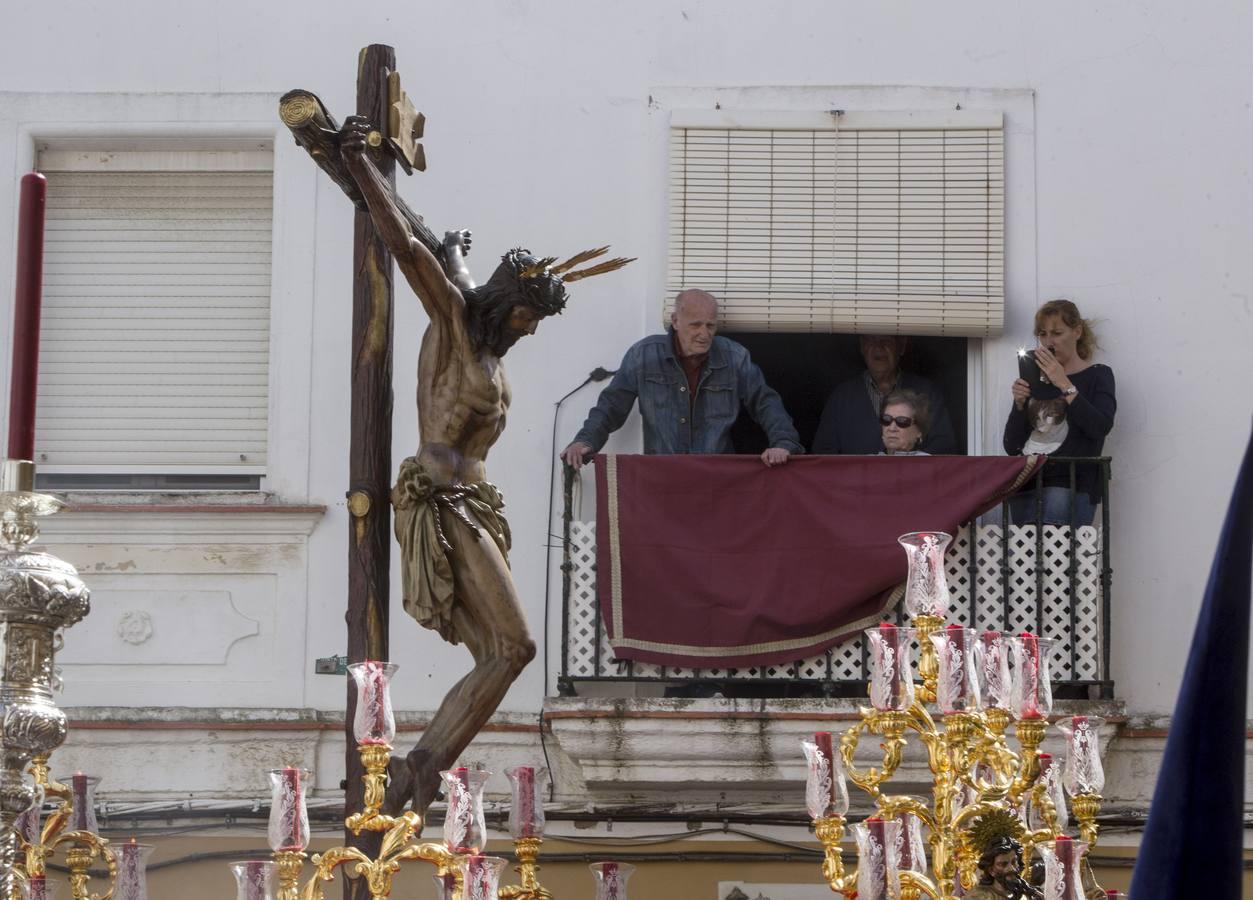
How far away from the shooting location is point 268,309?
34.2 ft

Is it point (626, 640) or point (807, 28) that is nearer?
point (626, 640)

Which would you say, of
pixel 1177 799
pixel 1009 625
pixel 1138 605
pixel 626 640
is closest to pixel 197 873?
pixel 626 640

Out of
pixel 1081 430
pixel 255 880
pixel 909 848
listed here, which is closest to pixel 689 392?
pixel 1081 430

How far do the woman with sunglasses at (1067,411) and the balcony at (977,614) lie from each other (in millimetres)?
69

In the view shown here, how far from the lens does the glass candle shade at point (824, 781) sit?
6.03 m

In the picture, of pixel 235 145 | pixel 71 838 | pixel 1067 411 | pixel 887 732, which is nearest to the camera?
pixel 887 732

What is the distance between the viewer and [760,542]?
9.72 m

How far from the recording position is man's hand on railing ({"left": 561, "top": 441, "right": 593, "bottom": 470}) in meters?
9.74

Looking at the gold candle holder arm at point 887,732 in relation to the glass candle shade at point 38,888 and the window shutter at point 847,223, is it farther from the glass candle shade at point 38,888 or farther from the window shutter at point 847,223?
the window shutter at point 847,223

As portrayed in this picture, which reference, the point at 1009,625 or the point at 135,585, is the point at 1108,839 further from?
the point at 135,585

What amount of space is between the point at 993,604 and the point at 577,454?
184 cm

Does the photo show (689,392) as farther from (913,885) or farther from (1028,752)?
(913,885)

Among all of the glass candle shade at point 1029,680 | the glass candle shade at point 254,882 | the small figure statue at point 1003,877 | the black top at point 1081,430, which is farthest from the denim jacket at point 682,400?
the glass candle shade at point 254,882

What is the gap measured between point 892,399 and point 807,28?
1.79 metres
